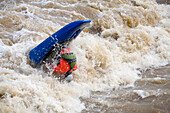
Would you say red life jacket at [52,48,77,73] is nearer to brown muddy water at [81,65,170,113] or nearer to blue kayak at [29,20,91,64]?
blue kayak at [29,20,91,64]

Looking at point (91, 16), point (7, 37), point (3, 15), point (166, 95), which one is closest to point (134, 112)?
point (166, 95)

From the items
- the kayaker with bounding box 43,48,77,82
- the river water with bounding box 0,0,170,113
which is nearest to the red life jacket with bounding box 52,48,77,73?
the kayaker with bounding box 43,48,77,82

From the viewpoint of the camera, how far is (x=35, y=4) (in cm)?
574

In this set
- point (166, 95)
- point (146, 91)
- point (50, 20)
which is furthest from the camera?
point (50, 20)

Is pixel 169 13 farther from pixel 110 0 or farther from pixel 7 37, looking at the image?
pixel 7 37

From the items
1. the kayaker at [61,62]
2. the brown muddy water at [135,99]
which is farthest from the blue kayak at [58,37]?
the brown muddy water at [135,99]

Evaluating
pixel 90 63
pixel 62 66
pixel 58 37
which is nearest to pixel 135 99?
pixel 62 66

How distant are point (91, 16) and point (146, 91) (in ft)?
12.5

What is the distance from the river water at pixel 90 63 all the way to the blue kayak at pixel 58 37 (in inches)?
11.2

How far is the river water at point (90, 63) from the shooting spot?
241cm

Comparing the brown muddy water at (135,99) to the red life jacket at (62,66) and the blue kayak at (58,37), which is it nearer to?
the red life jacket at (62,66)

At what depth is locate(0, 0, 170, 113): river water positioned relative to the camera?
241 centimetres

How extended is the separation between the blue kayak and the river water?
0.93 ft

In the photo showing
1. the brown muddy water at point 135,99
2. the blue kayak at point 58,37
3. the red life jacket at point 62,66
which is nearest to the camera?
the brown muddy water at point 135,99
